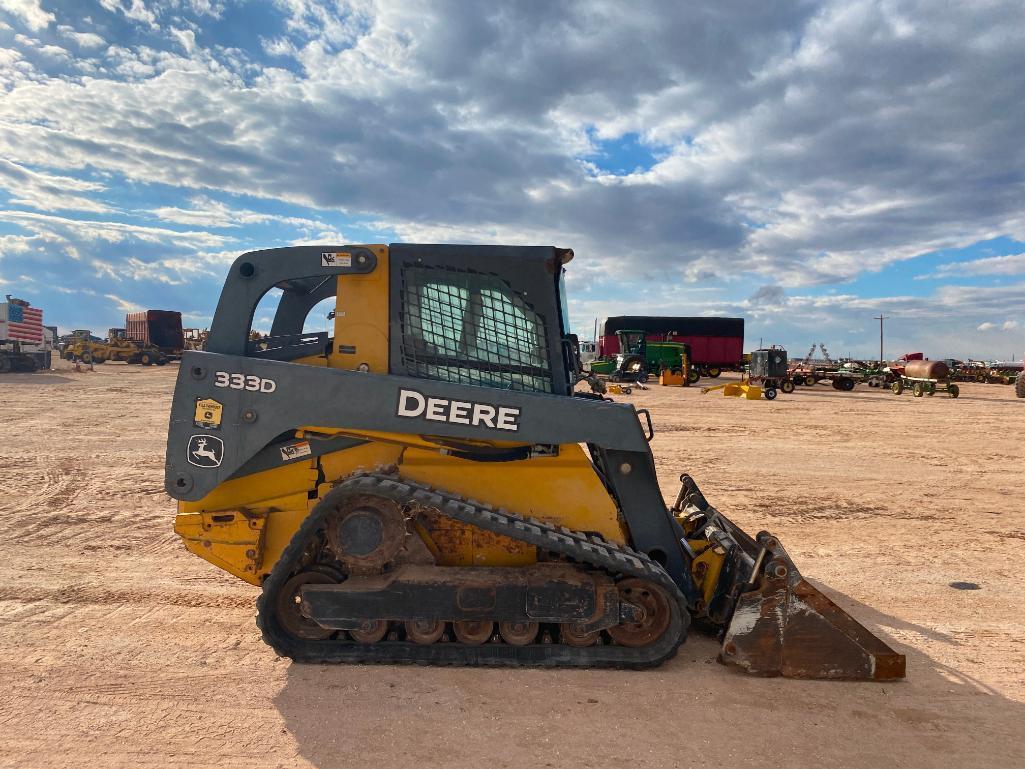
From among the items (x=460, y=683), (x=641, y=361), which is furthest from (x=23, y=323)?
(x=460, y=683)

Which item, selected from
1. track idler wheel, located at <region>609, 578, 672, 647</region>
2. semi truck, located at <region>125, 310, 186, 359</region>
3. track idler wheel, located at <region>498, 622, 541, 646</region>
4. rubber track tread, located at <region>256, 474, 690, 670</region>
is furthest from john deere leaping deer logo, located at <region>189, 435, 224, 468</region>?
semi truck, located at <region>125, 310, 186, 359</region>

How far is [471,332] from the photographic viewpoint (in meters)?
4.22

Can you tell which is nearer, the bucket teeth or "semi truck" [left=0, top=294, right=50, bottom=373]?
the bucket teeth

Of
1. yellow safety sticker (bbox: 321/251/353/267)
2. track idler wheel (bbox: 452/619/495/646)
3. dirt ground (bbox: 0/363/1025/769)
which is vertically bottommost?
dirt ground (bbox: 0/363/1025/769)

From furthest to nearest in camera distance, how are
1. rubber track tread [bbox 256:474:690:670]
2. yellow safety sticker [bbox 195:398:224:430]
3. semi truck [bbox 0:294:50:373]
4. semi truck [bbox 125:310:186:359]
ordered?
semi truck [bbox 125:310:186:359], semi truck [bbox 0:294:50:373], yellow safety sticker [bbox 195:398:224:430], rubber track tread [bbox 256:474:690:670]

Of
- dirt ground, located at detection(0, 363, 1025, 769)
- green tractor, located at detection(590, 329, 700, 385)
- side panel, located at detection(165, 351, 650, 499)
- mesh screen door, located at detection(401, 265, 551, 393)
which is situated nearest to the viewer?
dirt ground, located at detection(0, 363, 1025, 769)

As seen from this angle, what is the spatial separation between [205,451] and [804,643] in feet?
12.5

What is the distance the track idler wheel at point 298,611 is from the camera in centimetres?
377

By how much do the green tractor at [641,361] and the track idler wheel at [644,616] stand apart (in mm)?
29915

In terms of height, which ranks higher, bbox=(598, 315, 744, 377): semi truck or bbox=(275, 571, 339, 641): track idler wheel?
bbox=(598, 315, 744, 377): semi truck

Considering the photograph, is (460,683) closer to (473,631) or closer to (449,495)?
(473,631)

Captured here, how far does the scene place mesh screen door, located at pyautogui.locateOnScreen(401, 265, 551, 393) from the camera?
4.16 meters

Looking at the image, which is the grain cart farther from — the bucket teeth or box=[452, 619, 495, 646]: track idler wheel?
box=[452, 619, 495, 646]: track idler wheel

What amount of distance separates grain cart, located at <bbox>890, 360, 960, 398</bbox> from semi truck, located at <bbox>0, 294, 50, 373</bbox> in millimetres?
40711
